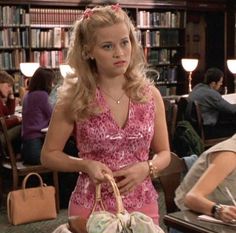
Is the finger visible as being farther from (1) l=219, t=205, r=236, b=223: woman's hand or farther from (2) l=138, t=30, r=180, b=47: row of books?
(2) l=138, t=30, r=180, b=47: row of books

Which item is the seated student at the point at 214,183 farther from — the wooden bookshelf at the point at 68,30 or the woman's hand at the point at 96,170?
the wooden bookshelf at the point at 68,30

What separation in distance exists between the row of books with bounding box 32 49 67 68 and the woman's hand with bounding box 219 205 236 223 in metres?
5.39

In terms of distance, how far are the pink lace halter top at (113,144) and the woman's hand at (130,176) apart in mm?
37

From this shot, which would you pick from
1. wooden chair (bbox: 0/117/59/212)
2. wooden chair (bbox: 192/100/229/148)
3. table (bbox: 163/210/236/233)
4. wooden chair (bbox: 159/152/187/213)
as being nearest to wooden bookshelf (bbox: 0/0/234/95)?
wooden chair (bbox: 192/100/229/148)

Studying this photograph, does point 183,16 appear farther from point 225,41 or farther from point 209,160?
point 209,160

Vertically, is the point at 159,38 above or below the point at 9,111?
above

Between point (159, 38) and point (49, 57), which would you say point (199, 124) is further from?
point (159, 38)

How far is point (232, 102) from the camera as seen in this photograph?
19.6 ft

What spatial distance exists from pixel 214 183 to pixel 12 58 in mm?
5165

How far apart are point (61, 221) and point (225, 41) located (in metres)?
5.69

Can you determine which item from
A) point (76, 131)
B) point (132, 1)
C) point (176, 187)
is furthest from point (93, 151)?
point (132, 1)

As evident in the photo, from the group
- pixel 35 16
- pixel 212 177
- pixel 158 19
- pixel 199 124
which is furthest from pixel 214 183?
pixel 158 19

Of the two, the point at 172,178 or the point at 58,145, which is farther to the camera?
the point at 172,178

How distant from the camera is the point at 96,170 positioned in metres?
1.38
